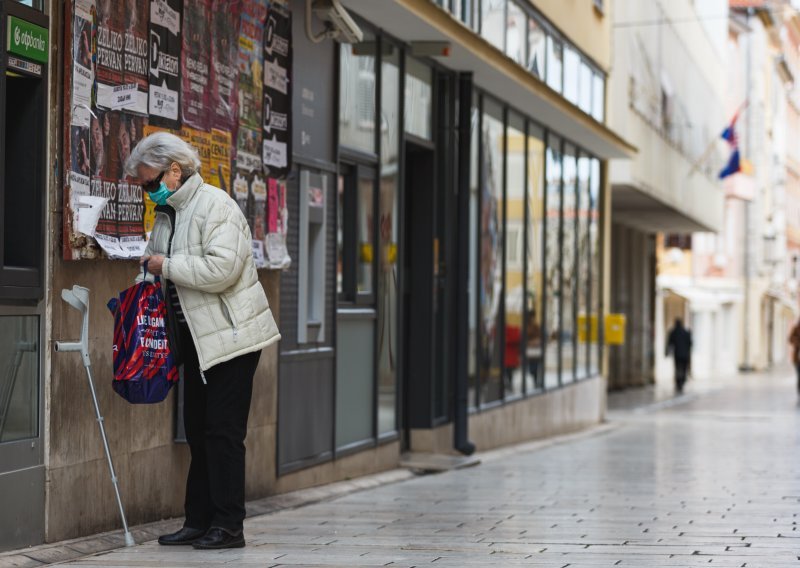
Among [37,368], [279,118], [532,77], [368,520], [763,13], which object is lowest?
[368,520]

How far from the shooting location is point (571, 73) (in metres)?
21.0

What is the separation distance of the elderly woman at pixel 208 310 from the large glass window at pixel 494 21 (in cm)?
891

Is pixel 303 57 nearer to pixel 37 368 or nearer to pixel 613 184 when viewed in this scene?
pixel 37 368

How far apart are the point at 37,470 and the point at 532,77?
32.9ft

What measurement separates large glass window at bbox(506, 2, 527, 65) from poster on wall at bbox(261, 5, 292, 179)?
23.4 feet

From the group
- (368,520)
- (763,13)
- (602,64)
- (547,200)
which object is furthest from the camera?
(763,13)

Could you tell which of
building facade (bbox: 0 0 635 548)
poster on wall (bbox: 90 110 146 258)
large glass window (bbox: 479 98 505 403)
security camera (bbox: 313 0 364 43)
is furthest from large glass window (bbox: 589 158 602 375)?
poster on wall (bbox: 90 110 146 258)

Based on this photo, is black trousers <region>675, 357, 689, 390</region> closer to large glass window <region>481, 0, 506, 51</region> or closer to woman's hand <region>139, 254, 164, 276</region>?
large glass window <region>481, 0, 506, 51</region>

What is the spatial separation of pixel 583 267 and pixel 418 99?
951 centimetres

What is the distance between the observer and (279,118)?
1002cm

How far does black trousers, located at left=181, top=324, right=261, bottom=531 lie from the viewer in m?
7.22

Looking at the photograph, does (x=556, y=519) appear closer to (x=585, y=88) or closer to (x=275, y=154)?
(x=275, y=154)

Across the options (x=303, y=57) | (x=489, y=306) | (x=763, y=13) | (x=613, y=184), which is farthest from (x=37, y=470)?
(x=763, y=13)

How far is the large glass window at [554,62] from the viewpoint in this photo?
63.7ft
